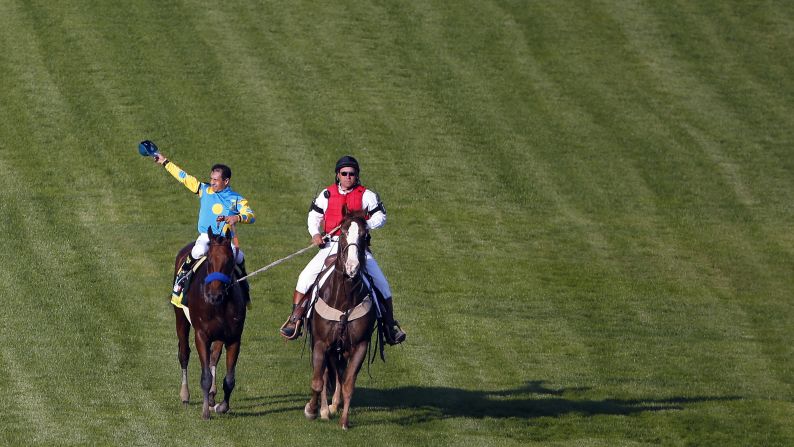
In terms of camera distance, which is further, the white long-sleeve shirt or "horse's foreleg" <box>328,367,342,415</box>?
"horse's foreleg" <box>328,367,342,415</box>

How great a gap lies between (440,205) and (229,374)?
Answer: 13.6 meters

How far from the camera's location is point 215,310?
17656mm

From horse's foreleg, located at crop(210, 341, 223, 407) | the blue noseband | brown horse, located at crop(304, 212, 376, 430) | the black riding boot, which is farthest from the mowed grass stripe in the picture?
brown horse, located at crop(304, 212, 376, 430)

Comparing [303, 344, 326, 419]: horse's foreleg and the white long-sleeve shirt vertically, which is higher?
the white long-sleeve shirt

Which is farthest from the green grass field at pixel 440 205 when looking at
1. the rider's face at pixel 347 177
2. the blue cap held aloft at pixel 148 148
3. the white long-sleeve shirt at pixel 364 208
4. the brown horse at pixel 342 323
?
the blue cap held aloft at pixel 148 148

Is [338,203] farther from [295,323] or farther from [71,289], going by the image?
[71,289]

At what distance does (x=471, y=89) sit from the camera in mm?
36844

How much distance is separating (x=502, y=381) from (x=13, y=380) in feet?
23.1

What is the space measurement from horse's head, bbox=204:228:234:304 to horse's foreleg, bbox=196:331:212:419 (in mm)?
847

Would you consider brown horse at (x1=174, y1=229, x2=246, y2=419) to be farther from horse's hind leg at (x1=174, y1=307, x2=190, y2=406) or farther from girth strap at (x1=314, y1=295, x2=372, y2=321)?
girth strap at (x1=314, y1=295, x2=372, y2=321)

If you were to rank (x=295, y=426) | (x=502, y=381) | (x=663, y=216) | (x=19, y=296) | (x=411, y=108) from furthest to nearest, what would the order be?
(x=411, y=108) < (x=663, y=216) < (x=19, y=296) < (x=502, y=381) < (x=295, y=426)

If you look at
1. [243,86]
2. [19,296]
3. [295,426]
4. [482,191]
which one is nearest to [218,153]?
[243,86]

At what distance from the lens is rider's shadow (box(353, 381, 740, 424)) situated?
62.4 feet

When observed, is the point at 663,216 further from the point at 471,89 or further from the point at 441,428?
the point at 441,428
